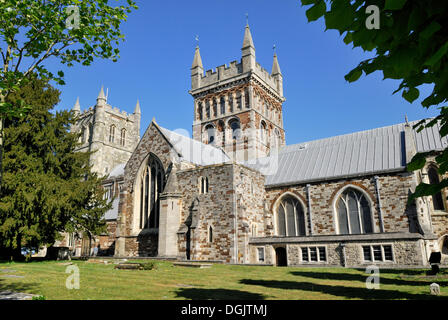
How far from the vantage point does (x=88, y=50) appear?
40.1 feet

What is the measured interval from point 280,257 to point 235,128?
21675mm

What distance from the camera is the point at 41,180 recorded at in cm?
2019

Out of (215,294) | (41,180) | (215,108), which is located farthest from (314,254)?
(215,108)

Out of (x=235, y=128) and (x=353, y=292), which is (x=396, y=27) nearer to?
(x=353, y=292)

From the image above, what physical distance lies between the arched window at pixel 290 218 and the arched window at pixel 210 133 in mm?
17445

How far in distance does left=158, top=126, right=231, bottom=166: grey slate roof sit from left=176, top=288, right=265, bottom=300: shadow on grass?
1810cm

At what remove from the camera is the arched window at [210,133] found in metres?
43.4

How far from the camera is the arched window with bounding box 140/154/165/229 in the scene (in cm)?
2784

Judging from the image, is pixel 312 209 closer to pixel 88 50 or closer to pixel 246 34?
pixel 88 50

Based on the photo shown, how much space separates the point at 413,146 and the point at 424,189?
2333cm

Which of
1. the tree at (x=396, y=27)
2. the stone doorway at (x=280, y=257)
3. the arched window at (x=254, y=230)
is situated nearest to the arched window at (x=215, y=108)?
the arched window at (x=254, y=230)
